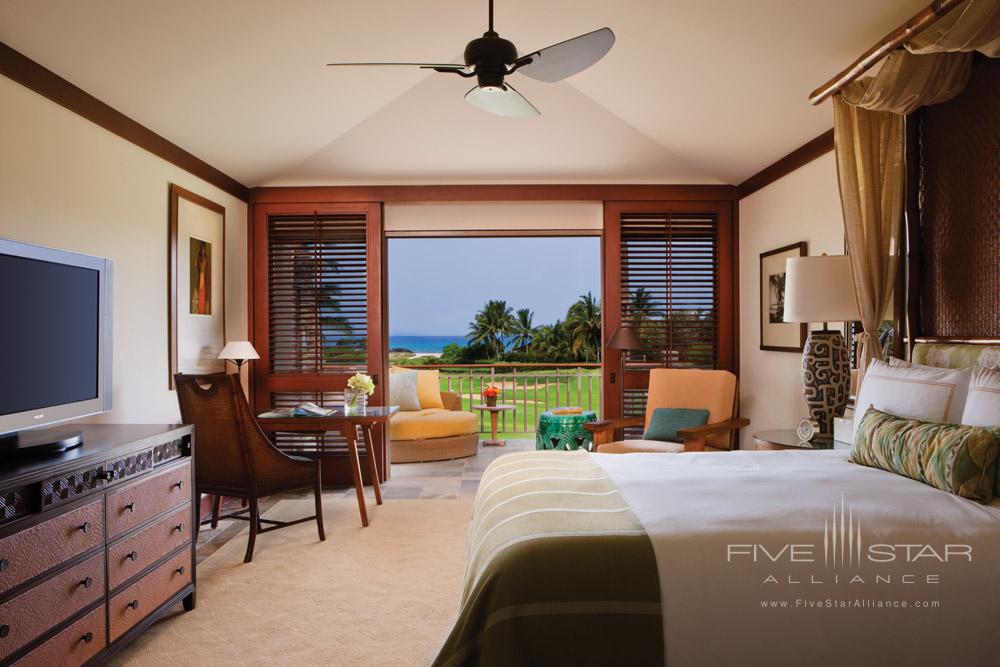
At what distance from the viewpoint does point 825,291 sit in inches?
127

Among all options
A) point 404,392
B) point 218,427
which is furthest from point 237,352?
point 404,392

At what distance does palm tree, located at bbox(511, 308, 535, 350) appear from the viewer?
45.7 feet

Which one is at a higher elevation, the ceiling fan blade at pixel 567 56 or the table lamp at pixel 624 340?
the ceiling fan blade at pixel 567 56

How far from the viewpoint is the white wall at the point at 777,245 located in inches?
153

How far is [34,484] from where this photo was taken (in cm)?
200

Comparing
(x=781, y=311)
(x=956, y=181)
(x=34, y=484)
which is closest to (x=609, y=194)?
(x=781, y=311)

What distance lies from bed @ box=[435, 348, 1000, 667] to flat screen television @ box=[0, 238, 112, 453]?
176 centimetres

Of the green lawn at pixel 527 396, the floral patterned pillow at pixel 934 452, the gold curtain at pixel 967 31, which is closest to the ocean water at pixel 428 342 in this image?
the green lawn at pixel 527 396

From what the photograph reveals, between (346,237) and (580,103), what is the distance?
222 cm

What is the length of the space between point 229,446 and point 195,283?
1435 mm

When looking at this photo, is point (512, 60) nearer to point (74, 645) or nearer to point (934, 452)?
point (934, 452)

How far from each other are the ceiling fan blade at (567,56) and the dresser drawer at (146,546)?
246cm

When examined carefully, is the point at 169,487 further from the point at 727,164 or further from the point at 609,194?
the point at 727,164

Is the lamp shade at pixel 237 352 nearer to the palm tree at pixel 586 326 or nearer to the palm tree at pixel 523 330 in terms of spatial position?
the palm tree at pixel 586 326
